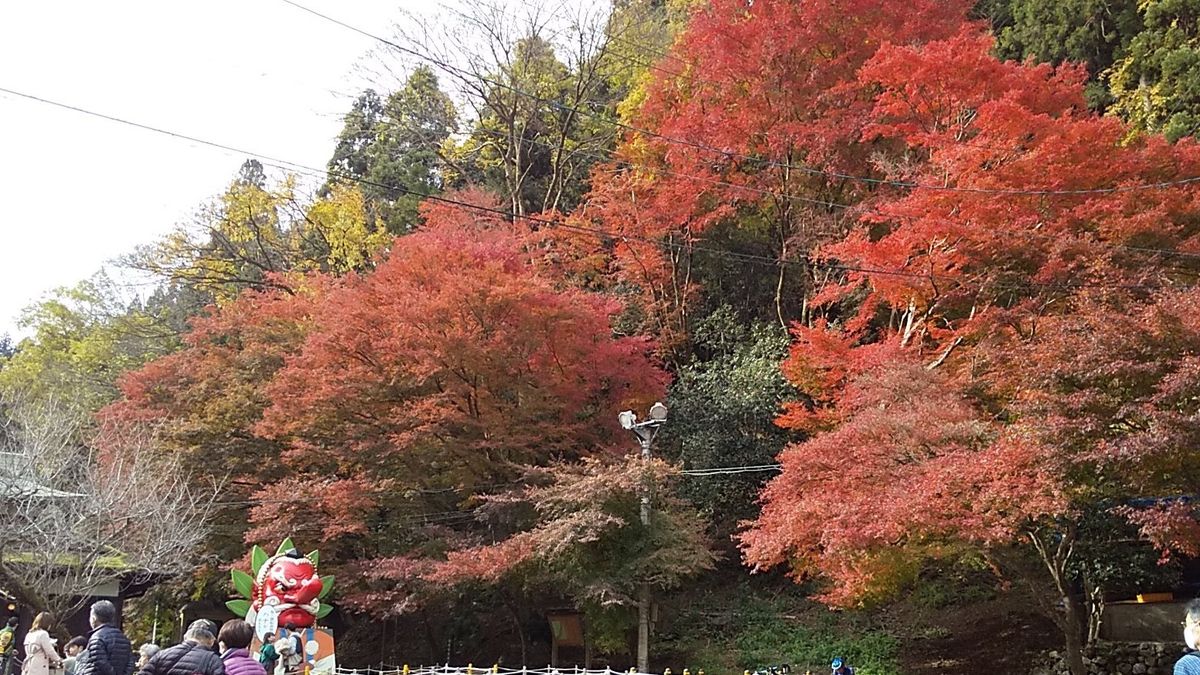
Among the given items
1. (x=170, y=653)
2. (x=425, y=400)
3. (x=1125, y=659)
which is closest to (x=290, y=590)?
(x=425, y=400)

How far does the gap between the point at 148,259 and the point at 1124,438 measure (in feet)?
90.0

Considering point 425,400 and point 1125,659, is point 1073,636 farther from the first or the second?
point 425,400

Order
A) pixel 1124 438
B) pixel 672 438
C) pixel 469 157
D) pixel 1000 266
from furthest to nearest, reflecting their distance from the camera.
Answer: pixel 469 157, pixel 672 438, pixel 1000 266, pixel 1124 438

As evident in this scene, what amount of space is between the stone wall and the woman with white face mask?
10635 millimetres

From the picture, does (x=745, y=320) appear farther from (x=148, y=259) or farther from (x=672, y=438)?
(x=148, y=259)

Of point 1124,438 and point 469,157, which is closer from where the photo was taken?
point 1124,438

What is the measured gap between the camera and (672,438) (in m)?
21.7

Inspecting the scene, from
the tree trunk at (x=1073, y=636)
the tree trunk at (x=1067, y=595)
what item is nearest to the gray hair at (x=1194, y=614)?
the tree trunk at (x=1067, y=595)

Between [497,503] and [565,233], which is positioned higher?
[565,233]

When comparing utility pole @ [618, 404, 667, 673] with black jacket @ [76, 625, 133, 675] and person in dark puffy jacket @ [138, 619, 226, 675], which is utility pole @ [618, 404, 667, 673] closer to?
black jacket @ [76, 625, 133, 675]

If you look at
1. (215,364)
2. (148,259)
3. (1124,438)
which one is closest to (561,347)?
(215,364)

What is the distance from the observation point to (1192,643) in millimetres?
4766

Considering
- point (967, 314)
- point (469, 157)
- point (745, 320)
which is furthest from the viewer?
point (469, 157)

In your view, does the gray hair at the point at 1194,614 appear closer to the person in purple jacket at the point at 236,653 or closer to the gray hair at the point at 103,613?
the person in purple jacket at the point at 236,653
